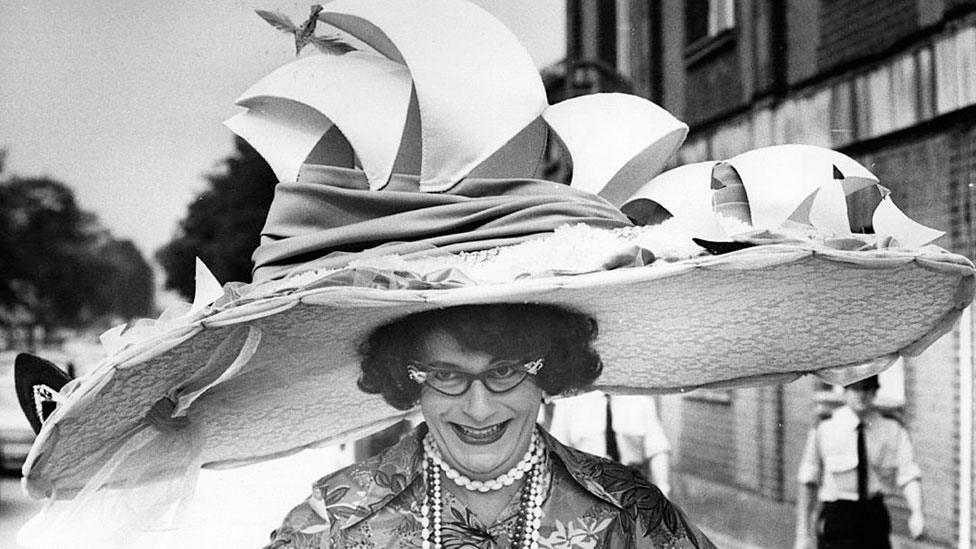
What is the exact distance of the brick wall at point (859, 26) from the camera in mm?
3219

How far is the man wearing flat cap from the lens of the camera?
3359 millimetres

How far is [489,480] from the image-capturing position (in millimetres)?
1851

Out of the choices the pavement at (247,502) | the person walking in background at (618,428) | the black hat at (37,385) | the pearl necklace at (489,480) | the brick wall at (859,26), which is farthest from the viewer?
the person walking in background at (618,428)

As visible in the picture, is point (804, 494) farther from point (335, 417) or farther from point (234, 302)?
point (234, 302)

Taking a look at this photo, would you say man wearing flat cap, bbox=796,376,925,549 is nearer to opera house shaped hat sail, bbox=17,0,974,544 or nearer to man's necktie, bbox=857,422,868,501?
man's necktie, bbox=857,422,868,501

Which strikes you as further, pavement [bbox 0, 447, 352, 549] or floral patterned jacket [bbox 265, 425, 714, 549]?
pavement [bbox 0, 447, 352, 549]

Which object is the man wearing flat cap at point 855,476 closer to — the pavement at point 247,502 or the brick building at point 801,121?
the brick building at point 801,121

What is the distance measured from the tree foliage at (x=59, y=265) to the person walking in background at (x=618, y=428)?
5.06ft

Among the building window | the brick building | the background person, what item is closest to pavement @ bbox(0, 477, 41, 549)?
the background person

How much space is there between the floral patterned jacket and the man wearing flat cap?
5.47 ft

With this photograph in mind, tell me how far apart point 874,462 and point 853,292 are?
6.25 ft

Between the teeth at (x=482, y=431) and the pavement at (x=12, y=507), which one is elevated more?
the teeth at (x=482, y=431)

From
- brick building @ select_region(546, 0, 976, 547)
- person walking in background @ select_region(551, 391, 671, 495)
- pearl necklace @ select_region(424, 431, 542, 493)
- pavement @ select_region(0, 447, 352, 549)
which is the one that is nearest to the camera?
pearl necklace @ select_region(424, 431, 542, 493)

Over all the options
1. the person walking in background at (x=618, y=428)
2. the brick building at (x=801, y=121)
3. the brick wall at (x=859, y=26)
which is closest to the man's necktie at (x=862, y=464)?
the brick building at (x=801, y=121)
